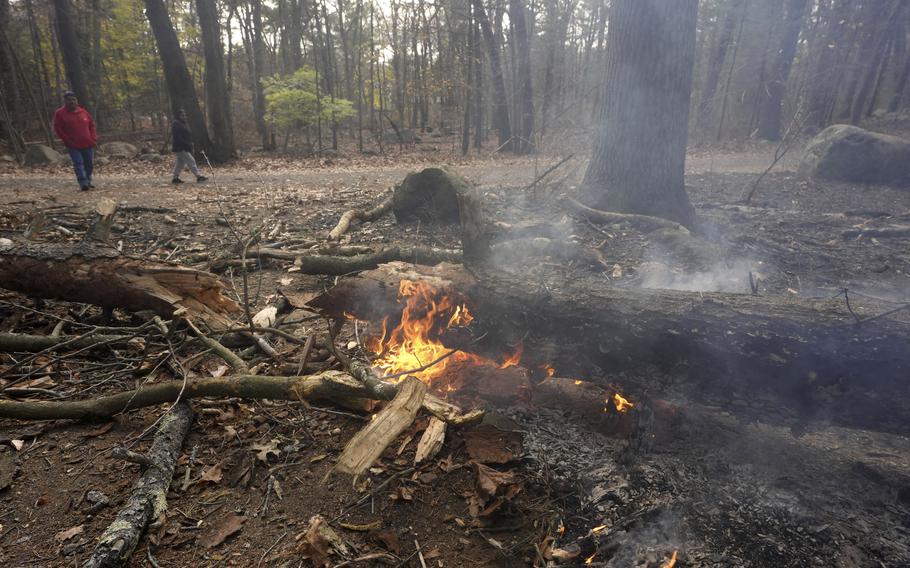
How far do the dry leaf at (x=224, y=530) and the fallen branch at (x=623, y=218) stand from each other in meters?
6.28

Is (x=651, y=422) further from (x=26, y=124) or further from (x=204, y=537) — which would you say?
(x=26, y=124)

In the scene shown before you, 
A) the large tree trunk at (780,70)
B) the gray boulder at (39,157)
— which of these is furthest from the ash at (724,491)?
the large tree trunk at (780,70)

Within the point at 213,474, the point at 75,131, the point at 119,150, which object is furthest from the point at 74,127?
the point at 213,474

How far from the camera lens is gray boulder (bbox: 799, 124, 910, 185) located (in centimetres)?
1006

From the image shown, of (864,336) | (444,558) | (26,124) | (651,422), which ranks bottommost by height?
(444,558)

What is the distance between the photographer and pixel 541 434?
298cm

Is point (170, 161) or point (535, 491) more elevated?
point (170, 161)

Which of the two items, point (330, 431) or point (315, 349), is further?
point (315, 349)

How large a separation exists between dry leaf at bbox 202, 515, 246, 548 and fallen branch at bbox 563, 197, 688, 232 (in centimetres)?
628

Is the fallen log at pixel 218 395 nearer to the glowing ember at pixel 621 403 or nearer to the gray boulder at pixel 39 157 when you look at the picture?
the glowing ember at pixel 621 403

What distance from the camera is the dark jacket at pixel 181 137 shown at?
10.8 metres

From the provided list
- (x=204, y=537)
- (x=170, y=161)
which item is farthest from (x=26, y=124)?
(x=204, y=537)

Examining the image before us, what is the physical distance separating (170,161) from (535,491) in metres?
18.2

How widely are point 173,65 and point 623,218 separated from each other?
559 inches
